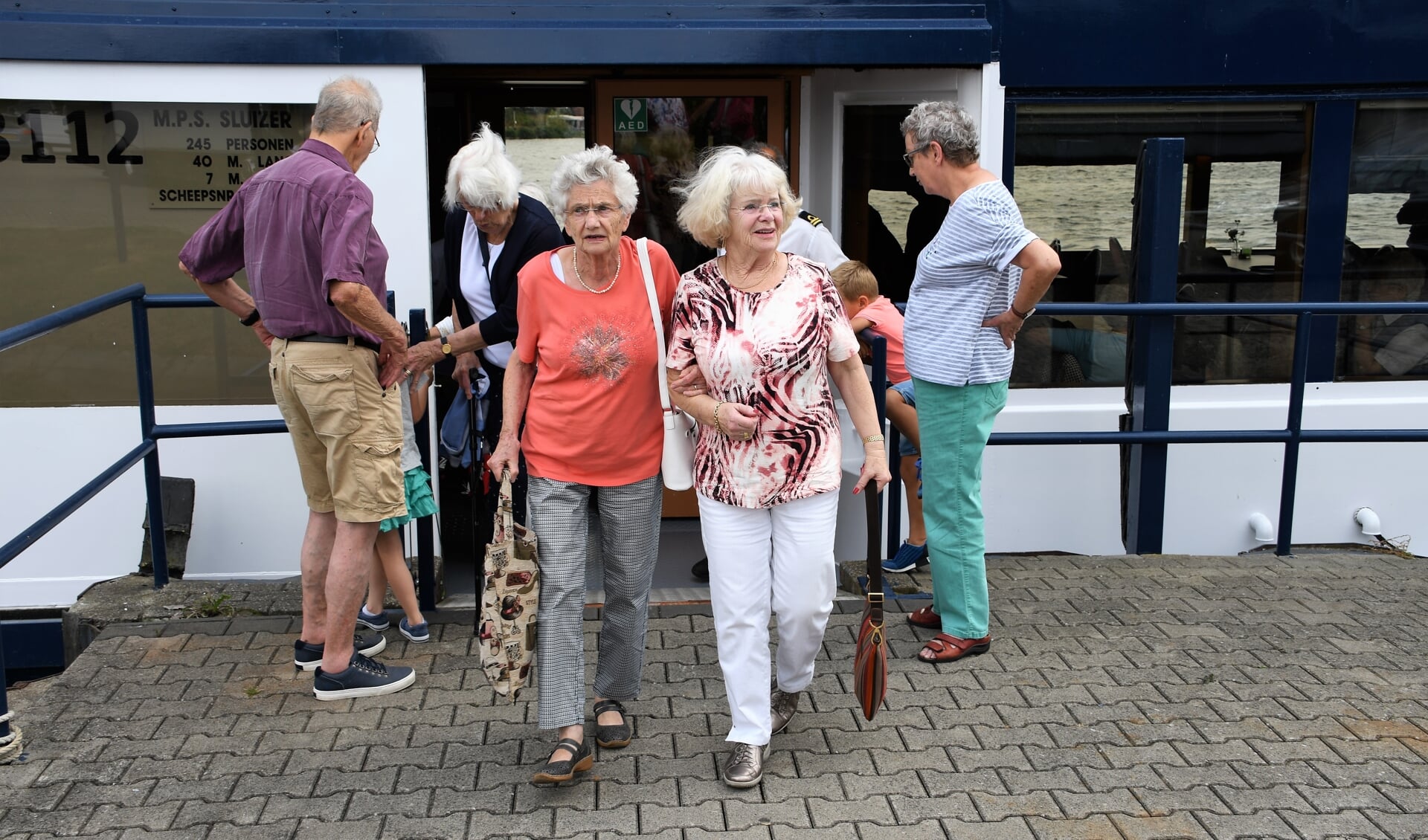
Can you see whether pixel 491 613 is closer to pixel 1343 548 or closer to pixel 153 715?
pixel 153 715

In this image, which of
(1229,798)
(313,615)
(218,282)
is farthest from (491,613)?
(1229,798)

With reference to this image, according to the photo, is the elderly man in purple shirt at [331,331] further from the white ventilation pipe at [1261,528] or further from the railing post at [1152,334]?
the white ventilation pipe at [1261,528]

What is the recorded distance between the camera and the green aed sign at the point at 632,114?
6055 mm

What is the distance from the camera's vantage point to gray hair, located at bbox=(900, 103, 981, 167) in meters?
3.93

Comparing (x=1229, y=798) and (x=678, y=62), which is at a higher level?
(x=678, y=62)

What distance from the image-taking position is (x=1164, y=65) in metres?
5.51

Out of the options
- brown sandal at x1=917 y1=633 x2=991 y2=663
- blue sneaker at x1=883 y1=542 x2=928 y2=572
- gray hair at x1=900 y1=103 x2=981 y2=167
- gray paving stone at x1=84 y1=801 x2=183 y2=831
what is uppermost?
gray hair at x1=900 y1=103 x2=981 y2=167

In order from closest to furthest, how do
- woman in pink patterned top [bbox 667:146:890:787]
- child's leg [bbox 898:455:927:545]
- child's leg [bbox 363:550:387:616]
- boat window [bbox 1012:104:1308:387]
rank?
woman in pink patterned top [bbox 667:146:890:787] < child's leg [bbox 363:550:387:616] < child's leg [bbox 898:455:927:545] < boat window [bbox 1012:104:1308:387]

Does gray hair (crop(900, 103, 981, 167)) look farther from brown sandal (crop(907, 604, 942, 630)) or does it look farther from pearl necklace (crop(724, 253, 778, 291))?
Answer: brown sandal (crop(907, 604, 942, 630))

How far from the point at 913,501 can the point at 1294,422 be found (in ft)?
5.00

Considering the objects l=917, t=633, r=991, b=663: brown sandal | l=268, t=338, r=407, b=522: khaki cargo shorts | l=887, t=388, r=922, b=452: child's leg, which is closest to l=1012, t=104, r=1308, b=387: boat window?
l=887, t=388, r=922, b=452: child's leg

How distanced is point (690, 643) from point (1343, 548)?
344 centimetres

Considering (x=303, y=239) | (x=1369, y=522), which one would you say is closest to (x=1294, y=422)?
(x=1369, y=522)

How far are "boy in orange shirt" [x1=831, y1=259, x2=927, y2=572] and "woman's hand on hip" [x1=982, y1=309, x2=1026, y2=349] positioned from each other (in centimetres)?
53
